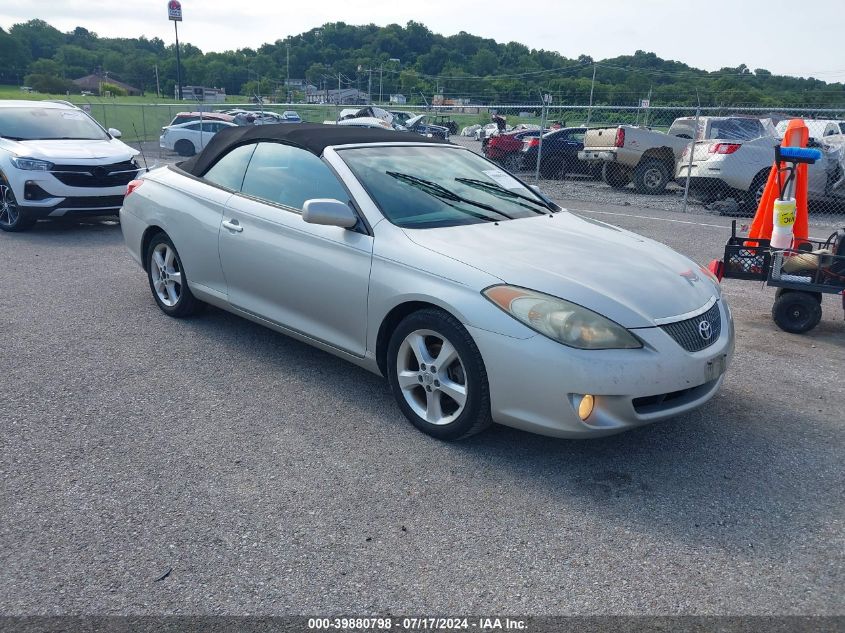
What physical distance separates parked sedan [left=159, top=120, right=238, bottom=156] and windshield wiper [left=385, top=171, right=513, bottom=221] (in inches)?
848

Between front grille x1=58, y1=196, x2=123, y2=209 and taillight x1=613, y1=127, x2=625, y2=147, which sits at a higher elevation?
taillight x1=613, y1=127, x2=625, y2=147

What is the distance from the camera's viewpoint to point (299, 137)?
4824mm

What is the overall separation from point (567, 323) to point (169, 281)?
11.6 feet

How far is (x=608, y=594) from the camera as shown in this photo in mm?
2658

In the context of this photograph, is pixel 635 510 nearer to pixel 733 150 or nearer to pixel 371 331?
pixel 371 331

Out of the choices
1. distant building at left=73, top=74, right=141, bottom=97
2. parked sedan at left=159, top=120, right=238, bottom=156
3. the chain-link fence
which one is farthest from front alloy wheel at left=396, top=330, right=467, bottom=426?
distant building at left=73, top=74, right=141, bottom=97

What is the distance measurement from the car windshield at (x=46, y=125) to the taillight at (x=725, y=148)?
10212 mm

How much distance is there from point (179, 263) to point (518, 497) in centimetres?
336

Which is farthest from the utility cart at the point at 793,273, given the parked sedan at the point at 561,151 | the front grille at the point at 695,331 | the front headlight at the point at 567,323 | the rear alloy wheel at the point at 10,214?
the parked sedan at the point at 561,151

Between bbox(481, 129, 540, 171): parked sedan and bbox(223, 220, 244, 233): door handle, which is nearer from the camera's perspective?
bbox(223, 220, 244, 233): door handle

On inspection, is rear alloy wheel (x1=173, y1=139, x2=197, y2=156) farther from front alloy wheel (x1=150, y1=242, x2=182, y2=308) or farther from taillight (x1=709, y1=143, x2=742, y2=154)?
front alloy wheel (x1=150, y1=242, x2=182, y2=308)

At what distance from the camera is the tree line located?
56.9 meters

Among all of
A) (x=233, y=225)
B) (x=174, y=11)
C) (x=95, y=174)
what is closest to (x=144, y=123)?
(x=95, y=174)

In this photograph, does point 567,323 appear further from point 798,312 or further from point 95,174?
point 95,174
